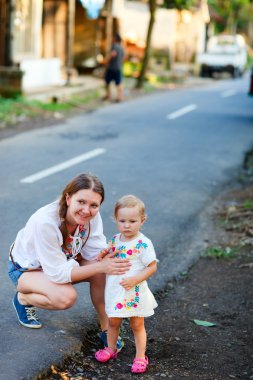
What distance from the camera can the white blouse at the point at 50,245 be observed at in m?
4.11

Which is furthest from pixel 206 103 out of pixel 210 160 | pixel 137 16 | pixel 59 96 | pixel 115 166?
pixel 137 16

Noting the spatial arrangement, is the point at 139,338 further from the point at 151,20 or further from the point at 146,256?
the point at 151,20

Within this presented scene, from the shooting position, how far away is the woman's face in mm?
4078

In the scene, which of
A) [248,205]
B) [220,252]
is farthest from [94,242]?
[248,205]

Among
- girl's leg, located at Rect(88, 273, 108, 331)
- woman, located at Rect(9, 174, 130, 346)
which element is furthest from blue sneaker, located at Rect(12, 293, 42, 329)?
girl's leg, located at Rect(88, 273, 108, 331)

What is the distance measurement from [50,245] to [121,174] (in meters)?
5.82

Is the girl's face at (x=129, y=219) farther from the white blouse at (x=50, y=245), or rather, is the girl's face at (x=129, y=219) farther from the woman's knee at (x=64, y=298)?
the woman's knee at (x=64, y=298)

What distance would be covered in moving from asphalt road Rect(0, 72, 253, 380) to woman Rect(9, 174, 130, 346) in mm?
299

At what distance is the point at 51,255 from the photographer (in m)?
4.12

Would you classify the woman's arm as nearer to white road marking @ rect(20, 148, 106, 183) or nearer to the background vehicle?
white road marking @ rect(20, 148, 106, 183)

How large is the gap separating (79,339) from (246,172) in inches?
279

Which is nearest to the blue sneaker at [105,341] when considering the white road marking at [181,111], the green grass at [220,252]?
the green grass at [220,252]

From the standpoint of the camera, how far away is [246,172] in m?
11.0

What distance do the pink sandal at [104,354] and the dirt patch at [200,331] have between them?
0.12 feet
